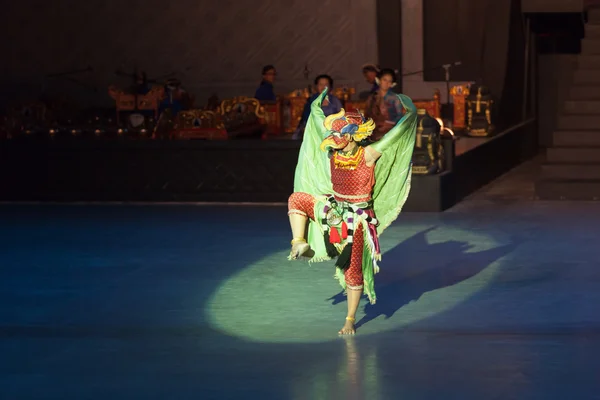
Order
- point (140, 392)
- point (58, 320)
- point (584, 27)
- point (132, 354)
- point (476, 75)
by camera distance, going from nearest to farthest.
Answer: point (140, 392)
point (132, 354)
point (58, 320)
point (584, 27)
point (476, 75)

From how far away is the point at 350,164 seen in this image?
32.7ft

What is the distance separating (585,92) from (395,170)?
1015 cm

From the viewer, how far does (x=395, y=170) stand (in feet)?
34.7

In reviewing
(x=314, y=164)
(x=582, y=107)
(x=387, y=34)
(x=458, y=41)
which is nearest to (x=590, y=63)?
(x=582, y=107)

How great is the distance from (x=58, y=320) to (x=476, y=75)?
Result: 50.8ft

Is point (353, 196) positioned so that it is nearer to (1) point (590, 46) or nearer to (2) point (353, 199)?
(2) point (353, 199)

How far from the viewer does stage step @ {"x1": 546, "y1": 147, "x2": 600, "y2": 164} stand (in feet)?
59.7

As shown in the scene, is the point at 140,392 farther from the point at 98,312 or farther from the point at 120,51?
the point at 120,51

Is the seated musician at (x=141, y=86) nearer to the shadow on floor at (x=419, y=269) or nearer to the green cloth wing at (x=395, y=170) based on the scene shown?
the shadow on floor at (x=419, y=269)

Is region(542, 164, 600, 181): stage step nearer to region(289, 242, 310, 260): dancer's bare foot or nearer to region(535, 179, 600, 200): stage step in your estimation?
region(535, 179, 600, 200): stage step

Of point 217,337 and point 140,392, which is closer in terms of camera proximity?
point 140,392

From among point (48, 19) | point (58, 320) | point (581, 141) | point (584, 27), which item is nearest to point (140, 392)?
point (58, 320)

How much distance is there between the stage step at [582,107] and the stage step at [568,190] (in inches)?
78.5

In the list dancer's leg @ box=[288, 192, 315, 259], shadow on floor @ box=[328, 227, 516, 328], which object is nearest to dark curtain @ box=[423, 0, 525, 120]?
shadow on floor @ box=[328, 227, 516, 328]
